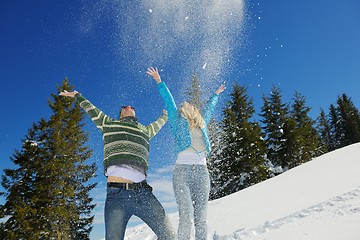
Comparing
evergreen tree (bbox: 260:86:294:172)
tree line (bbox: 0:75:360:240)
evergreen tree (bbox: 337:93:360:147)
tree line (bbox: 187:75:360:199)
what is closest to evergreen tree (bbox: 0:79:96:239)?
tree line (bbox: 0:75:360:240)

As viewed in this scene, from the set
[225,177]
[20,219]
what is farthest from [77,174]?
[225,177]

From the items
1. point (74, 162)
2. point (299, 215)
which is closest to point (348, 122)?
point (74, 162)

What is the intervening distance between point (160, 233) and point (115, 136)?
4.66 feet

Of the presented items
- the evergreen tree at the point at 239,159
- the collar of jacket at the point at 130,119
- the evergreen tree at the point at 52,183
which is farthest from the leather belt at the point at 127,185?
the evergreen tree at the point at 239,159

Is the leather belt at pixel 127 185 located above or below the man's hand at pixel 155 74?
below

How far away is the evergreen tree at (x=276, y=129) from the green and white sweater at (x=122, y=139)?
1184 inches

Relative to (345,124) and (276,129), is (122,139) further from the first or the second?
(345,124)

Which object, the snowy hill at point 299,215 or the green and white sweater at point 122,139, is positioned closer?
the green and white sweater at point 122,139

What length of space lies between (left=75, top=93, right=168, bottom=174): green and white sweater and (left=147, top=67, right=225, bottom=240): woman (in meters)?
0.49

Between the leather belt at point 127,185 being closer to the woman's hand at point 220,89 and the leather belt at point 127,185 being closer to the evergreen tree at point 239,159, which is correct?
the woman's hand at point 220,89

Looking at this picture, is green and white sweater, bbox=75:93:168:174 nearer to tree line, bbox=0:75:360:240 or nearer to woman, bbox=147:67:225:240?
woman, bbox=147:67:225:240

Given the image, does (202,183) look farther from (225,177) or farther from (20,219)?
(225,177)

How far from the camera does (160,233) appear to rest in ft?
12.1

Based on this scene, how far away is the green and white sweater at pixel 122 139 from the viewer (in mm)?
3775
